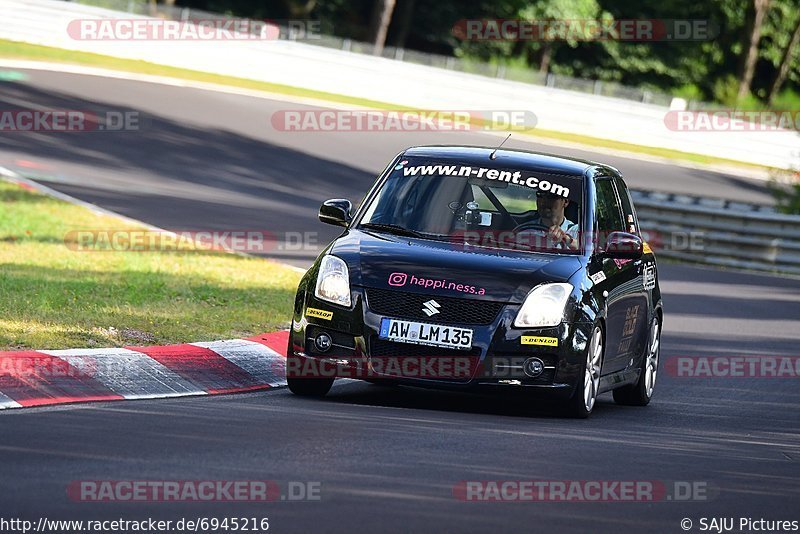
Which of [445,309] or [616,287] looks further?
[616,287]

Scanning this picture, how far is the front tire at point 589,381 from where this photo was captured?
959 cm

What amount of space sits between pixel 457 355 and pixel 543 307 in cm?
62

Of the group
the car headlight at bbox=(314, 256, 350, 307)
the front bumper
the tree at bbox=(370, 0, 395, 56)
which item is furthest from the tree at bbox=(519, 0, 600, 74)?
the front bumper

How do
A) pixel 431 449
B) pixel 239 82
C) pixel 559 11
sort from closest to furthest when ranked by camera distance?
pixel 431 449 < pixel 239 82 < pixel 559 11

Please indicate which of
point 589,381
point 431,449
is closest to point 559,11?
point 589,381

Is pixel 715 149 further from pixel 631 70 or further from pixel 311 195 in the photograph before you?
pixel 631 70

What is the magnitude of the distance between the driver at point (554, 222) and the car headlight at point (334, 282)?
1346 millimetres

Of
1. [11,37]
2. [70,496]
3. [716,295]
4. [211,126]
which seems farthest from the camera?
[11,37]

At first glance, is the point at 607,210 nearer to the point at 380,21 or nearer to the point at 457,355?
the point at 457,355

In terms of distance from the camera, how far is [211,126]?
29.7m

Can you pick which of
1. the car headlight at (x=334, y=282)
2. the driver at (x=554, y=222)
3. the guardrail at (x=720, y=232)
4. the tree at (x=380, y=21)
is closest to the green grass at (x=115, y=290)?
the car headlight at (x=334, y=282)

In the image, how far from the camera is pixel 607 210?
10.9m

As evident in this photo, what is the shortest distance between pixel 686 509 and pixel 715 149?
112 feet

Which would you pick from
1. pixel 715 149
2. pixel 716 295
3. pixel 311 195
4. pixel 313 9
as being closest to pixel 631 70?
pixel 313 9
